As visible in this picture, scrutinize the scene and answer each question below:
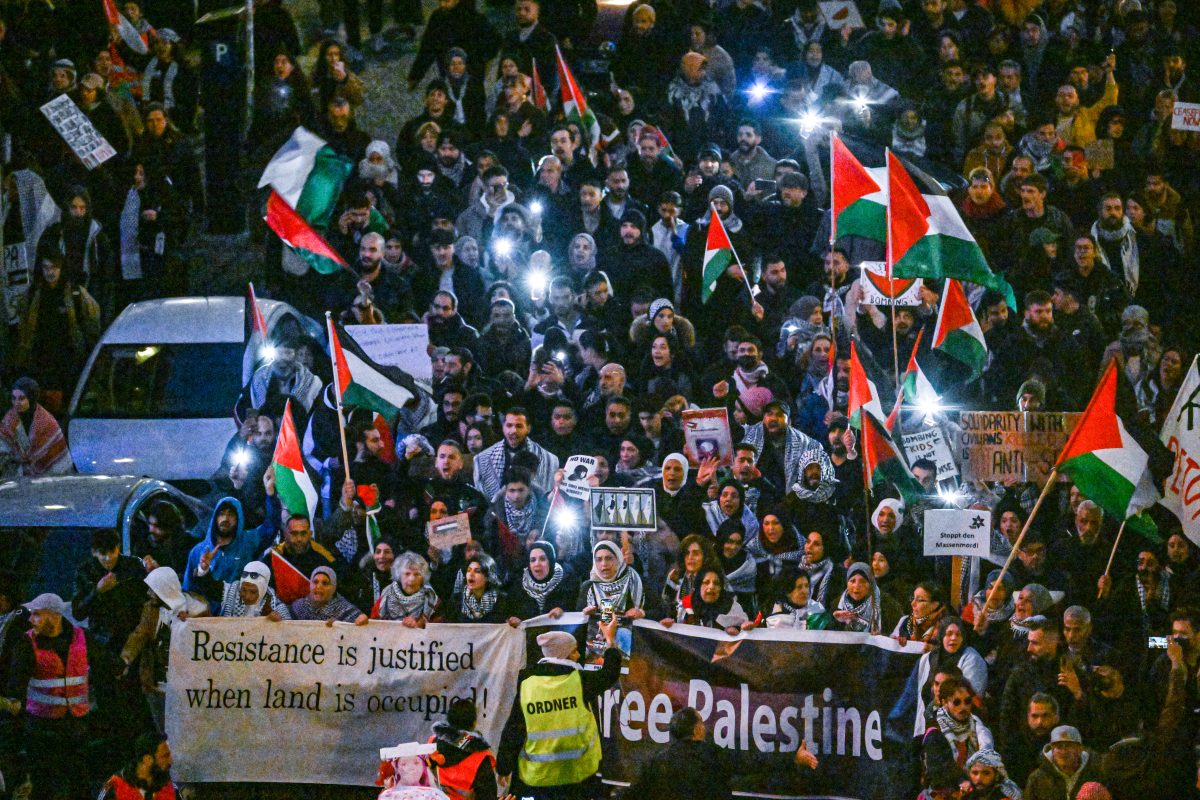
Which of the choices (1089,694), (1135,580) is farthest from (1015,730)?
(1135,580)

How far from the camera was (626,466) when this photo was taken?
14.2 meters

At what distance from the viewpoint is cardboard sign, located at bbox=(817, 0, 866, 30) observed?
2064 cm

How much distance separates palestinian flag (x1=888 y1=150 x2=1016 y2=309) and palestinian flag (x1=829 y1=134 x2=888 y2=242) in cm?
43

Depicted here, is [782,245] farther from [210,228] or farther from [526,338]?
[210,228]

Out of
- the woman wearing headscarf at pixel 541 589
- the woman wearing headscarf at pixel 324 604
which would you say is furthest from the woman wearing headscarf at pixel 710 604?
the woman wearing headscarf at pixel 324 604

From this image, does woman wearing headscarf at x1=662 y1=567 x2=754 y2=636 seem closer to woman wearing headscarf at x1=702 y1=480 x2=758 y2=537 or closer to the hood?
woman wearing headscarf at x1=702 y1=480 x2=758 y2=537

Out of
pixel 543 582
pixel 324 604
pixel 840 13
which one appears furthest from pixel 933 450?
pixel 840 13

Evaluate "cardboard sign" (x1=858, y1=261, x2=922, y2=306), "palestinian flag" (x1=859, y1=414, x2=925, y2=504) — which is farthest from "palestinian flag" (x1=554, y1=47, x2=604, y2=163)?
"palestinian flag" (x1=859, y1=414, x2=925, y2=504)

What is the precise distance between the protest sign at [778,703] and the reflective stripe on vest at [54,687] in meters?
3.51

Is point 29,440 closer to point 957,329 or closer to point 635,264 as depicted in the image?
point 635,264

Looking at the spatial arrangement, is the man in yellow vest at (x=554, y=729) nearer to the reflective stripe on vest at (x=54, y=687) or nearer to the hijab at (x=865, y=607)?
the hijab at (x=865, y=607)

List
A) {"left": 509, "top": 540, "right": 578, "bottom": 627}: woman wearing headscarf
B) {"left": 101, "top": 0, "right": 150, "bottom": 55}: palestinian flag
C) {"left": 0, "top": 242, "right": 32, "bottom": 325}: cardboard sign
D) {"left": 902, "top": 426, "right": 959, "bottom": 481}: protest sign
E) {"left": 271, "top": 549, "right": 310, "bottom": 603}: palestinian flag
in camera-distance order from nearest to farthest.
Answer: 1. {"left": 509, "top": 540, "right": 578, "bottom": 627}: woman wearing headscarf
2. {"left": 271, "top": 549, "right": 310, "bottom": 603}: palestinian flag
3. {"left": 902, "top": 426, "right": 959, "bottom": 481}: protest sign
4. {"left": 0, "top": 242, "right": 32, "bottom": 325}: cardboard sign
5. {"left": 101, "top": 0, "right": 150, "bottom": 55}: palestinian flag

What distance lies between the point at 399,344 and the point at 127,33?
865 cm

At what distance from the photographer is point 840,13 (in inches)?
816
